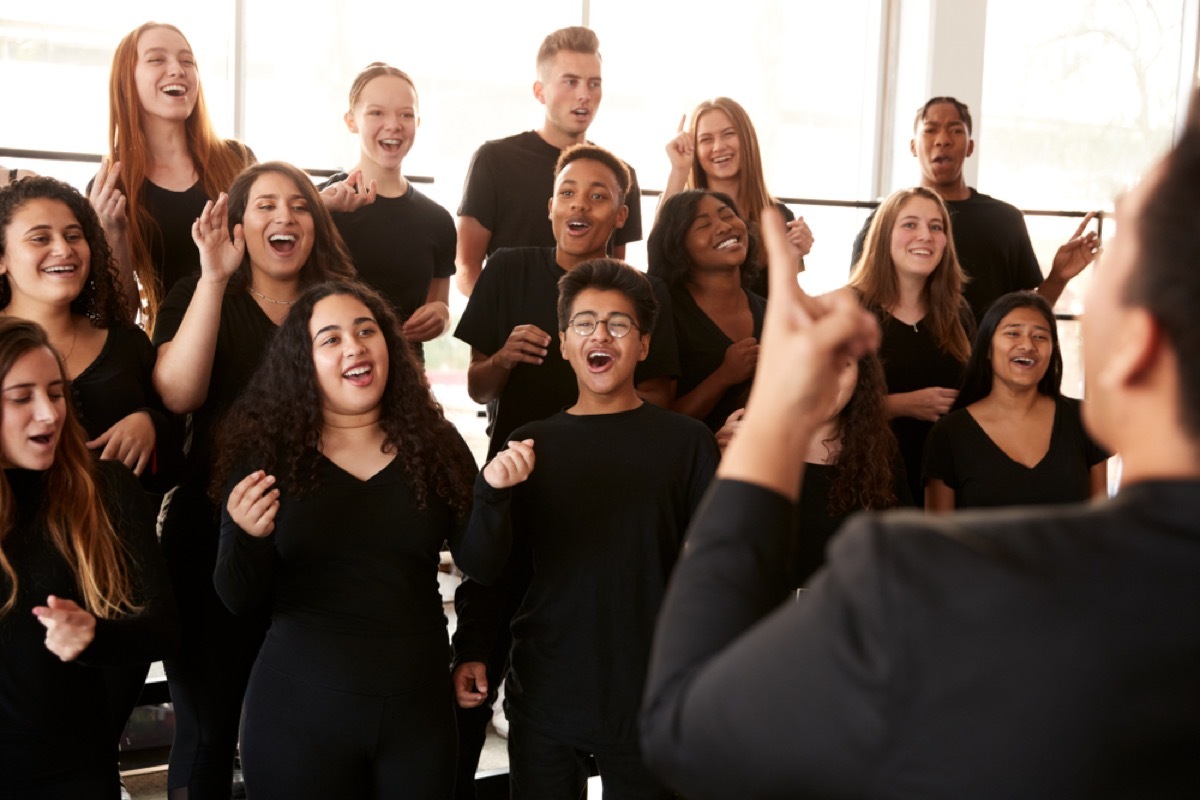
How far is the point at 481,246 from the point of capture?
11.5 feet

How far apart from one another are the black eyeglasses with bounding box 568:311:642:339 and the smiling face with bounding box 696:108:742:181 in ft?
3.67

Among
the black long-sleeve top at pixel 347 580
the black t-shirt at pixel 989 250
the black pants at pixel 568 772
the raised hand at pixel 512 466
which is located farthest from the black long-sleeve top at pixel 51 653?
the black t-shirt at pixel 989 250

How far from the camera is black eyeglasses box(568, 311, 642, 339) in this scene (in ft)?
8.29

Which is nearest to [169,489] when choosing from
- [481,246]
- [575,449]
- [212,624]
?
[212,624]

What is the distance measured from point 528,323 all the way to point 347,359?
2.29 ft

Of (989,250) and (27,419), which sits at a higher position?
(989,250)

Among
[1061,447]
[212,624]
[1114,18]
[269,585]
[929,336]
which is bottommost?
[212,624]

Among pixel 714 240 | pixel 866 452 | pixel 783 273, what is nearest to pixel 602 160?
pixel 714 240

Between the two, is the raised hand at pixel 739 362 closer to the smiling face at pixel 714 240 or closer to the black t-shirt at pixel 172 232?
the smiling face at pixel 714 240

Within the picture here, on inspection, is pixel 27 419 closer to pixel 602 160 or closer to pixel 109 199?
pixel 109 199

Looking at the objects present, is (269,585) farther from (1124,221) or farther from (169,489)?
(1124,221)

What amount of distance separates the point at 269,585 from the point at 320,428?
31cm

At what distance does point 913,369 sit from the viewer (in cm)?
326

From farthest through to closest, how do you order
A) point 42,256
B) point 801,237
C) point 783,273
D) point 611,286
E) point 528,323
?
point 801,237, point 528,323, point 611,286, point 42,256, point 783,273
